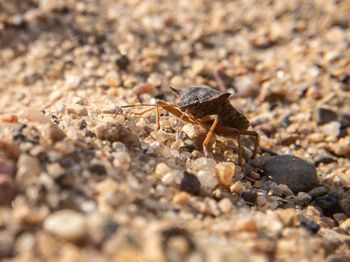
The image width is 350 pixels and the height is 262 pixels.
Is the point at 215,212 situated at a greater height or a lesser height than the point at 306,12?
lesser

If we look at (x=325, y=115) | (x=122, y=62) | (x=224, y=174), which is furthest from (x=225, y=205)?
(x=122, y=62)

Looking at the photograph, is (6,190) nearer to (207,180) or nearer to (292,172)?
(207,180)

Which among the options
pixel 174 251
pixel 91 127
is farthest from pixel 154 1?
pixel 174 251

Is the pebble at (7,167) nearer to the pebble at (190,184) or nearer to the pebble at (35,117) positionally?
the pebble at (35,117)

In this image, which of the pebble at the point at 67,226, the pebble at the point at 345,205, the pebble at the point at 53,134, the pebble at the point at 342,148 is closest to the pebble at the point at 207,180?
the pebble at the point at 53,134

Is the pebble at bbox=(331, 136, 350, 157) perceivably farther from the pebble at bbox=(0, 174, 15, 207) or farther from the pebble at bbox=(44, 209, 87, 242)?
the pebble at bbox=(0, 174, 15, 207)

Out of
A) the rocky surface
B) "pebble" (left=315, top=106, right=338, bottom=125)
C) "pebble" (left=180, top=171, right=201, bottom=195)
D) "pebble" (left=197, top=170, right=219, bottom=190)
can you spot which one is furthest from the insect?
"pebble" (left=315, top=106, right=338, bottom=125)

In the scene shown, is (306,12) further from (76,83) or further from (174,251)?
(174,251)
